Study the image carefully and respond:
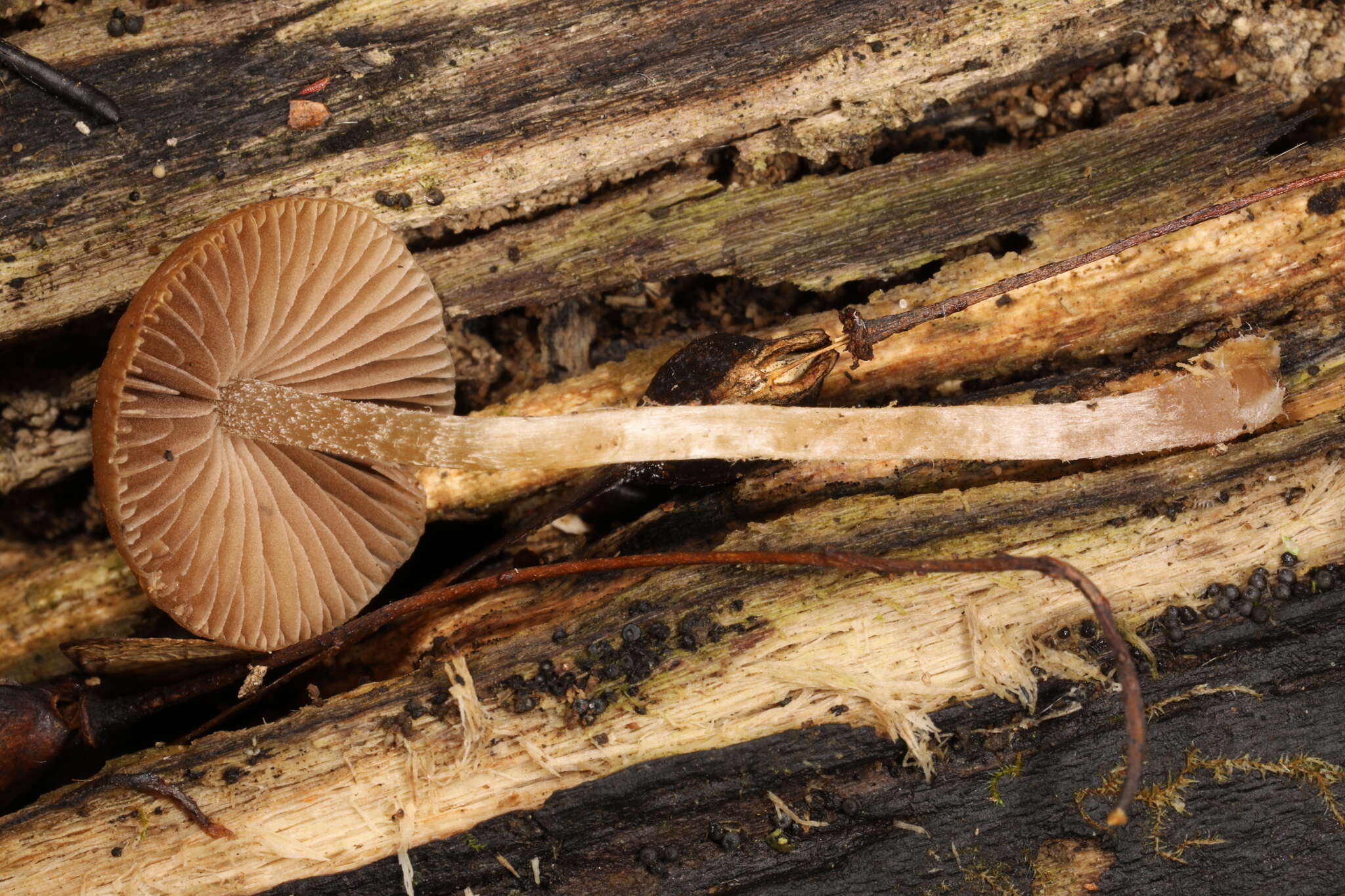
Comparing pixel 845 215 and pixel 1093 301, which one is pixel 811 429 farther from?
pixel 1093 301

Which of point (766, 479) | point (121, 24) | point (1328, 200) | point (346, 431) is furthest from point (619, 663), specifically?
point (1328, 200)

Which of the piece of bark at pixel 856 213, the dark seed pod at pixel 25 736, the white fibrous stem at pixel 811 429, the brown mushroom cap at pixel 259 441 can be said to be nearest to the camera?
the brown mushroom cap at pixel 259 441

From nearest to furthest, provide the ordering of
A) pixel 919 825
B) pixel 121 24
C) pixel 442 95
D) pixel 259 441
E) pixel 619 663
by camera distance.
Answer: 1. pixel 919 825
2. pixel 619 663
3. pixel 259 441
4. pixel 121 24
5. pixel 442 95

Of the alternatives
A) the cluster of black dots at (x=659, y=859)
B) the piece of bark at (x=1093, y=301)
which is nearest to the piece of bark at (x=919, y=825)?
the cluster of black dots at (x=659, y=859)

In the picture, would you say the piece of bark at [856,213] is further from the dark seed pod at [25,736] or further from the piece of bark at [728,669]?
the dark seed pod at [25,736]

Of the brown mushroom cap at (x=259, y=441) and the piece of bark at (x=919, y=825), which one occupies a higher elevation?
the brown mushroom cap at (x=259, y=441)

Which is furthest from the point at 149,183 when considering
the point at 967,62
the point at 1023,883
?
the point at 1023,883
